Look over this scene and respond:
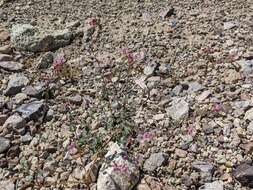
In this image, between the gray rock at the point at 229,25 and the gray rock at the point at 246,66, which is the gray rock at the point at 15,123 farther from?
the gray rock at the point at 229,25

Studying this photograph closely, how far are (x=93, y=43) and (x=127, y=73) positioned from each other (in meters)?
1.13

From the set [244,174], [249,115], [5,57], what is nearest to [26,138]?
[5,57]

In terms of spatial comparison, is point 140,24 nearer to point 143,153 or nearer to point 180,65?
point 180,65

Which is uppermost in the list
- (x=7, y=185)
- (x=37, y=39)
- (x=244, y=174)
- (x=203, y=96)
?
(x=37, y=39)

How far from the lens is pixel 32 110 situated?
694 centimetres

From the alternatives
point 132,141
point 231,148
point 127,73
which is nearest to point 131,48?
point 127,73

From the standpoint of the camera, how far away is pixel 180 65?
7691 mm

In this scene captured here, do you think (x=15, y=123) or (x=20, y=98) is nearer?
(x=15, y=123)

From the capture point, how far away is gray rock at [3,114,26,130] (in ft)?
22.1

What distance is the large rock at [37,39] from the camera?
8.25m

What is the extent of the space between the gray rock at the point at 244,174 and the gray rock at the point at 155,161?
881 millimetres

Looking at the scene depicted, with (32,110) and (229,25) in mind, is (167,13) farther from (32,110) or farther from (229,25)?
(32,110)

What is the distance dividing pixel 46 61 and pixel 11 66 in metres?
0.57

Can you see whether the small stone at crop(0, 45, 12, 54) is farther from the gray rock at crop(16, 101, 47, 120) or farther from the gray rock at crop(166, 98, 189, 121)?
A: the gray rock at crop(166, 98, 189, 121)
